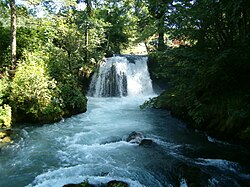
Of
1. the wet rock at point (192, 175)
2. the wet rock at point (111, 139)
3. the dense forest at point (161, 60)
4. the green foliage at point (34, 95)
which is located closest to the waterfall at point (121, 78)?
the dense forest at point (161, 60)

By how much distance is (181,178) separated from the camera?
18.2ft

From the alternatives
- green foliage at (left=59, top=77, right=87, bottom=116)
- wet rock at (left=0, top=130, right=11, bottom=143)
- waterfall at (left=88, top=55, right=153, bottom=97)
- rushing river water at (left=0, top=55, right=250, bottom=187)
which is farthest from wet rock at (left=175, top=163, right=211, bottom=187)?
waterfall at (left=88, top=55, right=153, bottom=97)

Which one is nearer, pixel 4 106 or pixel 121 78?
pixel 4 106

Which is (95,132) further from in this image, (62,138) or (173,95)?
(173,95)

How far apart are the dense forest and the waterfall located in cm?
114

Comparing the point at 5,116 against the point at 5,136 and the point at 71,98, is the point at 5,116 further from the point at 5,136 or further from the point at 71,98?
the point at 71,98

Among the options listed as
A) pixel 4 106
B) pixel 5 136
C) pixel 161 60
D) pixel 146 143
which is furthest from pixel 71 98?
pixel 161 60

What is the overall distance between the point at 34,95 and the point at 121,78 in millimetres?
9684

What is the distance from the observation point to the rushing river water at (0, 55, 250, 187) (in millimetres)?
5598

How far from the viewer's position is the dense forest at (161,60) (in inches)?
251

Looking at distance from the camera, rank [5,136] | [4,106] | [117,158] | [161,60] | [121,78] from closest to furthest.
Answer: [117,158]
[161,60]
[5,136]
[4,106]
[121,78]

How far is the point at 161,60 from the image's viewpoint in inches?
303

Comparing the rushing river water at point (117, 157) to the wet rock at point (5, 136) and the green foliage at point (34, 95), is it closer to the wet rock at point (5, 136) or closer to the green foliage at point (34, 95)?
the wet rock at point (5, 136)

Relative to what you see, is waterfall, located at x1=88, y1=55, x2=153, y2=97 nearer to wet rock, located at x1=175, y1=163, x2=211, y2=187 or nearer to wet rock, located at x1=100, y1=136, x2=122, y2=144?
wet rock, located at x1=100, y1=136, x2=122, y2=144
